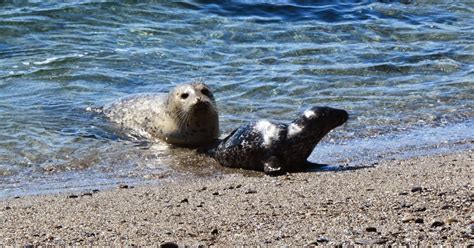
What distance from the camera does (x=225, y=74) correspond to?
10.9 meters

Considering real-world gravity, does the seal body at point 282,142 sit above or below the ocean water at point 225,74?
above

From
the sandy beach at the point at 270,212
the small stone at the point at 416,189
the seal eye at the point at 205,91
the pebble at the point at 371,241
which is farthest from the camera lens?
the seal eye at the point at 205,91

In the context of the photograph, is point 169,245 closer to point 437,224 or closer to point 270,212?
point 270,212

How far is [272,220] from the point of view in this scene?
5.00 metres

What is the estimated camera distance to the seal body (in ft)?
23.2

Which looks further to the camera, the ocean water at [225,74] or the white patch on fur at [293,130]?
the ocean water at [225,74]

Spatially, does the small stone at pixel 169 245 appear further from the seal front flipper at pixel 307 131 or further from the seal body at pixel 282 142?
the seal front flipper at pixel 307 131

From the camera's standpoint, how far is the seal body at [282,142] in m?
7.08

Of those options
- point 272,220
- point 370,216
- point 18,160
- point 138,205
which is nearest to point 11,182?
point 18,160

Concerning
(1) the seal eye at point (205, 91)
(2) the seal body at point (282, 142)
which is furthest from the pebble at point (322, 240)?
(1) the seal eye at point (205, 91)

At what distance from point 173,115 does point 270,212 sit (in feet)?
12.7

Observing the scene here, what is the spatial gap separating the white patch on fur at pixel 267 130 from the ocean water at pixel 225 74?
1.29ft

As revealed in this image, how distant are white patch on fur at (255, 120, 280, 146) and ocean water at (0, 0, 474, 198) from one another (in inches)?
15.5

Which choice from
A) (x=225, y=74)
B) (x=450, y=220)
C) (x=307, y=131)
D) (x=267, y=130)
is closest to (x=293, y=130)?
(x=307, y=131)
